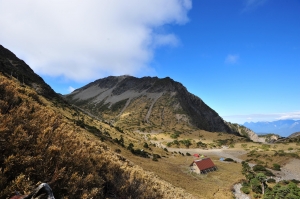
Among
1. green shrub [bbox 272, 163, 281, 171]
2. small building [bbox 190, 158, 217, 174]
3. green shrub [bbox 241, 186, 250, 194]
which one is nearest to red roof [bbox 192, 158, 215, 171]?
small building [bbox 190, 158, 217, 174]

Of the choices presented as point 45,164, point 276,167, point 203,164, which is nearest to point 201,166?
point 203,164

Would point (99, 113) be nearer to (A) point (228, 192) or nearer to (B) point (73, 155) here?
(A) point (228, 192)

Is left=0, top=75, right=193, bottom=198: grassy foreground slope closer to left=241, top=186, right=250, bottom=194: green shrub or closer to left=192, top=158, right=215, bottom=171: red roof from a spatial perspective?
left=241, top=186, right=250, bottom=194: green shrub

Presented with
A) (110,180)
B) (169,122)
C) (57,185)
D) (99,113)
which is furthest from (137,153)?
(99,113)

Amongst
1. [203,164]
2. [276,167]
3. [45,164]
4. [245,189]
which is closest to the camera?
[45,164]

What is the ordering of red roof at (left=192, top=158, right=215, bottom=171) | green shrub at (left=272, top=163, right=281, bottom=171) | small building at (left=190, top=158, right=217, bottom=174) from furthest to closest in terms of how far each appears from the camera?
green shrub at (left=272, top=163, right=281, bottom=171), red roof at (left=192, top=158, right=215, bottom=171), small building at (left=190, top=158, right=217, bottom=174)

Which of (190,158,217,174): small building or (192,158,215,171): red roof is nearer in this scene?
(190,158,217,174): small building

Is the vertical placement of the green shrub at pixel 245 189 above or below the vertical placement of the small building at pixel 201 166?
below

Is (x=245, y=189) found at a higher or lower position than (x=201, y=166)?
lower

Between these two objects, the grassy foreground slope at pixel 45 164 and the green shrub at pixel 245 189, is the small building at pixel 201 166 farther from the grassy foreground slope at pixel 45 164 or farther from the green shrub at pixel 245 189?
the grassy foreground slope at pixel 45 164

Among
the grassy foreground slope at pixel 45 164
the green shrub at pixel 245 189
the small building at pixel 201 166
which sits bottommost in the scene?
the green shrub at pixel 245 189

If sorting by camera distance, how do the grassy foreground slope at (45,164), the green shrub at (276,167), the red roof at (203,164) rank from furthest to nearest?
1. the green shrub at (276,167)
2. the red roof at (203,164)
3. the grassy foreground slope at (45,164)

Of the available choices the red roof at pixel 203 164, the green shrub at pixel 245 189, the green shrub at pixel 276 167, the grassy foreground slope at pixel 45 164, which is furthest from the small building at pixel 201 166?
the grassy foreground slope at pixel 45 164

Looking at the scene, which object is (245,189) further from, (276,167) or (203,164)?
(276,167)
